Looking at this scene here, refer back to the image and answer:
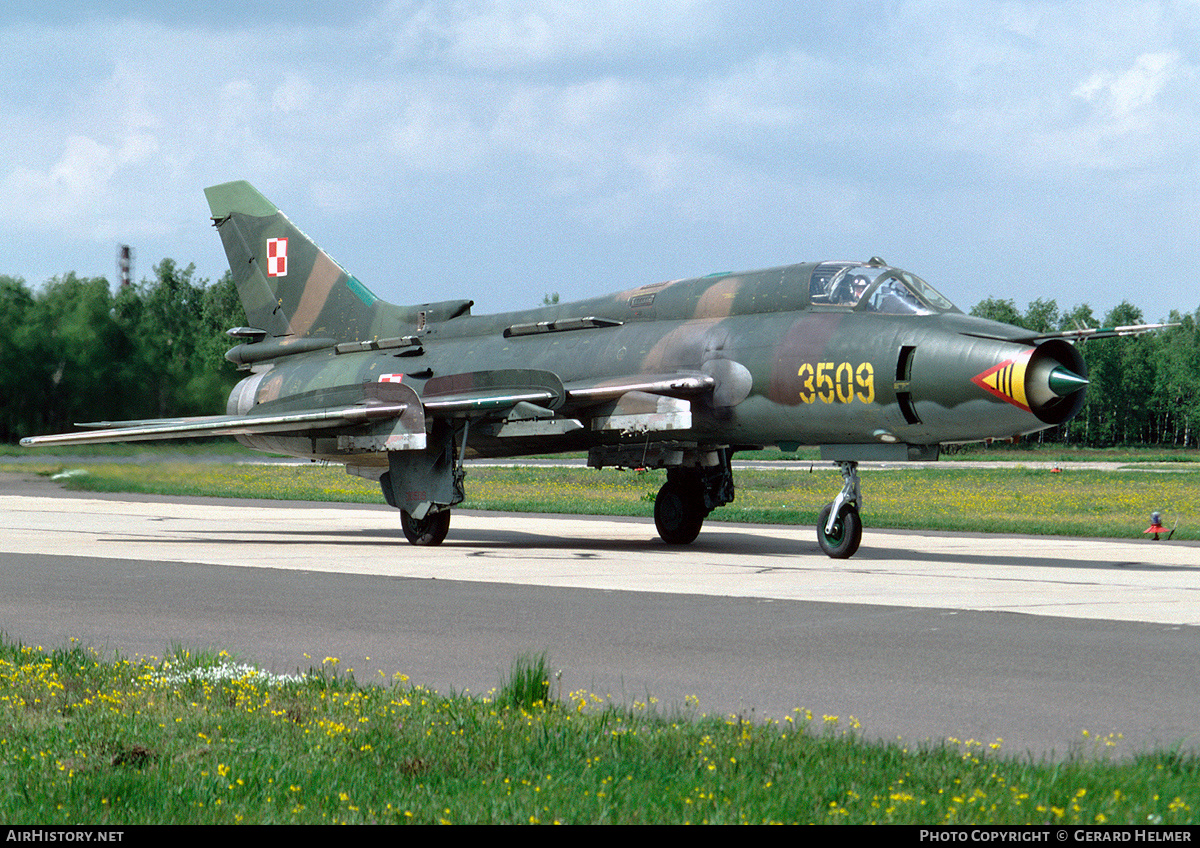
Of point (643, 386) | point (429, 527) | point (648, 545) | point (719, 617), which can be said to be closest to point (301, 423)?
point (429, 527)

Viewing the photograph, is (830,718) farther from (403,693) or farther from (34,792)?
(34,792)

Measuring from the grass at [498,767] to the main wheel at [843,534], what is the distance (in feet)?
31.8

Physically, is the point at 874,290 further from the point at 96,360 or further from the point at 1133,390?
the point at 1133,390

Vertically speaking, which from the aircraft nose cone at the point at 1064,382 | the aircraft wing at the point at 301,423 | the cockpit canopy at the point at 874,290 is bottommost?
the aircraft wing at the point at 301,423

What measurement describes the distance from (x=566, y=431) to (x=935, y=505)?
15.8m

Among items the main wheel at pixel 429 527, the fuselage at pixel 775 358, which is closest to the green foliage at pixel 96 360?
the fuselage at pixel 775 358

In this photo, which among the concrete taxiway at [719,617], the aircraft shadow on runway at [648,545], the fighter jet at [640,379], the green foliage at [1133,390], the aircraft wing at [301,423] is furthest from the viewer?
the green foliage at [1133,390]

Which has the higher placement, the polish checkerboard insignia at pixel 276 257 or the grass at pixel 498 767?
the polish checkerboard insignia at pixel 276 257

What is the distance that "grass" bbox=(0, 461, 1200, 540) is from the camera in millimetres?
22734

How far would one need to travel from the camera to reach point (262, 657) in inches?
336

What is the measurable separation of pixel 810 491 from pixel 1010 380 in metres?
23.5

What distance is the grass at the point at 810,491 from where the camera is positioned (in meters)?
22.7

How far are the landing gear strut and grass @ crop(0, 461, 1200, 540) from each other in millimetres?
6884

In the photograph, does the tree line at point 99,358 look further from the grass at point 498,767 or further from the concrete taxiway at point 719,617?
the grass at point 498,767
